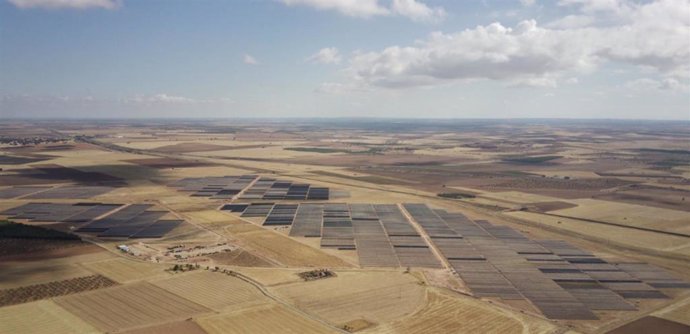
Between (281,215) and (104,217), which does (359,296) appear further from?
(104,217)

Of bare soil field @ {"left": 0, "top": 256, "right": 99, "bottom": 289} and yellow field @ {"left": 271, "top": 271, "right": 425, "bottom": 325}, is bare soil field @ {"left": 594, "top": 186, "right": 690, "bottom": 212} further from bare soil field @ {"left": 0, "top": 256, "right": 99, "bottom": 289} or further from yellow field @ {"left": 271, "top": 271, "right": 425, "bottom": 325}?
bare soil field @ {"left": 0, "top": 256, "right": 99, "bottom": 289}

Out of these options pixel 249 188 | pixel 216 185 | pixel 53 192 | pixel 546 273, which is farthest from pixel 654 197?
pixel 53 192

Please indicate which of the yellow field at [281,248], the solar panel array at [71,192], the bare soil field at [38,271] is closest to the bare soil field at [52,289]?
the bare soil field at [38,271]

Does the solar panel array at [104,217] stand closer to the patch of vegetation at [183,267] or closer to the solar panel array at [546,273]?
the patch of vegetation at [183,267]

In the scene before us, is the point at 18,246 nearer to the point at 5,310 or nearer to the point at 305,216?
the point at 5,310

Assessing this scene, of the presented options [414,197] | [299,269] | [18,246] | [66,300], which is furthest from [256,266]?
[414,197]

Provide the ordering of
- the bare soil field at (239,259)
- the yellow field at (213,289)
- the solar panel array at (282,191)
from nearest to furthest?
the yellow field at (213,289) < the bare soil field at (239,259) < the solar panel array at (282,191)
